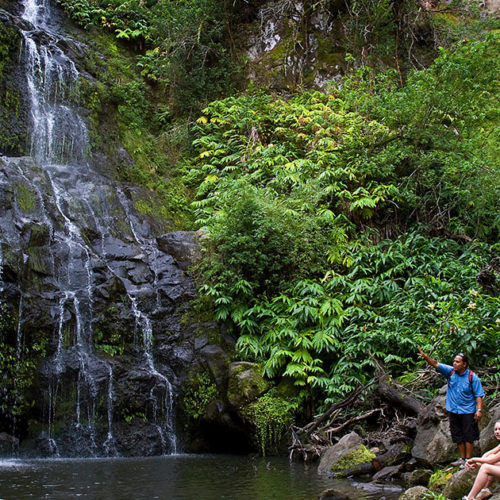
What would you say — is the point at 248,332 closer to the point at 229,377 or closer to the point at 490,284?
the point at 229,377

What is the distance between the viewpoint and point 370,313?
1010 cm

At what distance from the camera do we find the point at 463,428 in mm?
6113

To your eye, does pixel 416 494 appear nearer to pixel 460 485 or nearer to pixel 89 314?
pixel 460 485

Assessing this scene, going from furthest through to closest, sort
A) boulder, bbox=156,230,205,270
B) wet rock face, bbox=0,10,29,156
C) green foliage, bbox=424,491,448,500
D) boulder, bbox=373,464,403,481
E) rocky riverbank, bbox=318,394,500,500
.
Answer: wet rock face, bbox=0,10,29,156, boulder, bbox=156,230,205,270, boulder, bbox=373,464,403,481, rocky riverbank, bbox=318,394,500,500, green foliage, bbox=424,491,448,500

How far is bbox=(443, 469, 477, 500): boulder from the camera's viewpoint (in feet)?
17.1

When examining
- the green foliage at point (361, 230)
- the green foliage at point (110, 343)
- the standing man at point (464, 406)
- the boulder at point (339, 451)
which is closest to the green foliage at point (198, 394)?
the green foliage at point (361, 230)

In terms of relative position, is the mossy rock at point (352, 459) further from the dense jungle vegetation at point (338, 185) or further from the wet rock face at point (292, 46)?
the wet rock face at point (292, 46)

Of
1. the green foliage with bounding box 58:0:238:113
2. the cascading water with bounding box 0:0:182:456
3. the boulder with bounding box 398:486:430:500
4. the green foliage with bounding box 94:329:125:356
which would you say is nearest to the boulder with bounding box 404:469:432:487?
the boulder with bounding box 398:486:430:500

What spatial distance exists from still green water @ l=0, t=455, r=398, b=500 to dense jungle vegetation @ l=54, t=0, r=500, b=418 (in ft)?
6.71

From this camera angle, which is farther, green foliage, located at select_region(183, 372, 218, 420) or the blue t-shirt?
green foliage, located at select_region(183, 372, 218, 420)

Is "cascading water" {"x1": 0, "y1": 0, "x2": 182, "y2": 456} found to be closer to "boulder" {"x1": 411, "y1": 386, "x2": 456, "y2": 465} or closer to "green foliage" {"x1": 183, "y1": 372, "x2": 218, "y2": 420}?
"green foliage" {"x1": 183, "y1": 372, "x2": 218, "y2": 420}

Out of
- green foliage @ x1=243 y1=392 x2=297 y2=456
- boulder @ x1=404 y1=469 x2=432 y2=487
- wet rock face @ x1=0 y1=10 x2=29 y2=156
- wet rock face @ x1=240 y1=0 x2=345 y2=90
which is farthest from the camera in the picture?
wet rock face @ x1=240 y1=0 x2=345 y2=90

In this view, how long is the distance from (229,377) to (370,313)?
3.00 metres

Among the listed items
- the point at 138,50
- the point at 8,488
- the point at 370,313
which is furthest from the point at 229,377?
the point at 138,50
